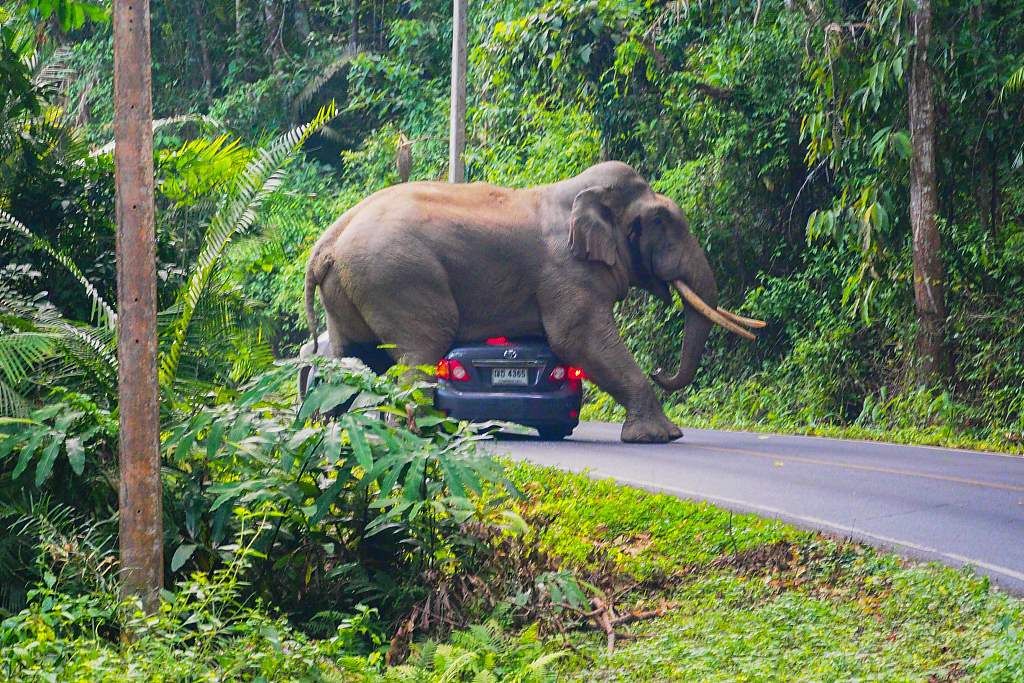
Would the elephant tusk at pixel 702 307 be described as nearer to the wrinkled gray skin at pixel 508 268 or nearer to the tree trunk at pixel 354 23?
the wrinkled gray skin at pixel 508 268

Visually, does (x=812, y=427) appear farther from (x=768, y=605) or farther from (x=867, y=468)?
(x=768, y=605)

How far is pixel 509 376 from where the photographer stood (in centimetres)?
1477

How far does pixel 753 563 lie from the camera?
8656 mm

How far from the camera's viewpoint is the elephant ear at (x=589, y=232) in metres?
16.1

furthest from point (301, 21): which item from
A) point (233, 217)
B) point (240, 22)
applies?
point (233, 217)

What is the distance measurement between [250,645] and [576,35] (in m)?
19.5

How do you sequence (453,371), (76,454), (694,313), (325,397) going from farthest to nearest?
→ (694,313) → (453,371) → (325,397) → (76,454)

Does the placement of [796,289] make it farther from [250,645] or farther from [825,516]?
[250,645]

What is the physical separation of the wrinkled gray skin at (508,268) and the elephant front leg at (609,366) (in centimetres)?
1

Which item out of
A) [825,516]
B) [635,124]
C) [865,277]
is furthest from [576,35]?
[825,516]

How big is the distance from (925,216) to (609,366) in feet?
18.0

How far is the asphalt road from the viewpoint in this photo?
9.15 meters

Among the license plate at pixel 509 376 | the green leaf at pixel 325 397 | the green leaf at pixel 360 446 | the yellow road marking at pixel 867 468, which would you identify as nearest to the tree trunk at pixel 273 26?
the license plate at pixel 509 376

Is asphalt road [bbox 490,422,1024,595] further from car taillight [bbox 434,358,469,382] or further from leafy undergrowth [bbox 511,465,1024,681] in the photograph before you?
car taillight [bbox 434,358,469,382]
